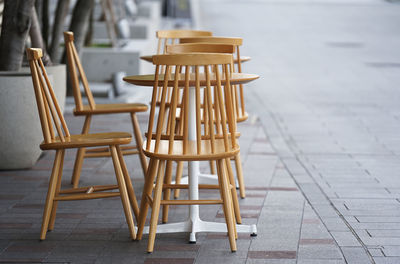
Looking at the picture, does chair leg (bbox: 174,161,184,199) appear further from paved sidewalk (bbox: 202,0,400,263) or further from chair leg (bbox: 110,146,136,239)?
paved sidewalk (bbox: 202,0,400,263)

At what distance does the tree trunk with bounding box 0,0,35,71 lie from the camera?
535 centimetres

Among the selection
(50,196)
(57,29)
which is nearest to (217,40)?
(50,196)

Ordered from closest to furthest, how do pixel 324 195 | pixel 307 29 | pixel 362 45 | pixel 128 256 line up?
pixel 128 256 → pixel 324 195 → pixel 362 45 → pixel 307 29

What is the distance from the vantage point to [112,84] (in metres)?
9.26

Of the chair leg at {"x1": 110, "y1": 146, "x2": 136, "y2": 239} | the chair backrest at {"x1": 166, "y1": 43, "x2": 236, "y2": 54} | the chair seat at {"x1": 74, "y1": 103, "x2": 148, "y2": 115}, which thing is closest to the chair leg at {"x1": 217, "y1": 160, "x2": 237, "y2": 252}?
the chair leg at {"x1": 110, "y1": 146, "x2": 136, "y2": 239}

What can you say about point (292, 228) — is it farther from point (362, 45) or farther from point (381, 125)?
point (362, 45)

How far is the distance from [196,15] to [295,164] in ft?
62.5

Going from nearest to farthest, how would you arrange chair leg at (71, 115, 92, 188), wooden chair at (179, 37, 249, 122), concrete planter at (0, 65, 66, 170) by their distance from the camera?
wooden chair at (179, 37, 249, 122)
chair leg at (71, 115, 92, 188)
concrete planter at (0, 65, 66, 170)

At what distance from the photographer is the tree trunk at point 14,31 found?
5.35 metres

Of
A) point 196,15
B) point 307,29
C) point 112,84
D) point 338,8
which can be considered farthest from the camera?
point 338,8

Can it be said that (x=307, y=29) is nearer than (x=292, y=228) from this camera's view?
No

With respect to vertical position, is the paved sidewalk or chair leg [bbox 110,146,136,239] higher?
chair leg [bbox 110,146,136,239]

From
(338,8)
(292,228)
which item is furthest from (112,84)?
(338,8)

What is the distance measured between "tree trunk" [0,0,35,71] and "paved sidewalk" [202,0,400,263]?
2.30 meters
